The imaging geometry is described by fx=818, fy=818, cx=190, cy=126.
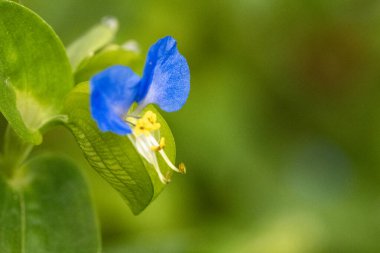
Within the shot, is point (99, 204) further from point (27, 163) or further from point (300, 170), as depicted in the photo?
point (27, 163)

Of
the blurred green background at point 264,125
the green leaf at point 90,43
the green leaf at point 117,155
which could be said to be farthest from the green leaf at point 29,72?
the blurred green background at point 264,125

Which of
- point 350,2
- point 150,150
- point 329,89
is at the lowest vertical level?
point 150,150

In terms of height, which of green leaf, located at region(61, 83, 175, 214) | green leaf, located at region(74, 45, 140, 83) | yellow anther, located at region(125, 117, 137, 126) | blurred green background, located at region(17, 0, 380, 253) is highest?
blurred green background, located at region(17, 0, 380, 253)

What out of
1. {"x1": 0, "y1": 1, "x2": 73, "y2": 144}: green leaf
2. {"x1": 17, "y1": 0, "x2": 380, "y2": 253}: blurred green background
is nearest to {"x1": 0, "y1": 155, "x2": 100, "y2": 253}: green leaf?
{"x1": 0, "y1": 1, "x2": 73, "y2": 144}: green leaf

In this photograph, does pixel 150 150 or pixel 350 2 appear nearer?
pixel 150 150

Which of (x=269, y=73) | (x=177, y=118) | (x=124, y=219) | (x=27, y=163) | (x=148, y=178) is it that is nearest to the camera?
(x=148, y=178)

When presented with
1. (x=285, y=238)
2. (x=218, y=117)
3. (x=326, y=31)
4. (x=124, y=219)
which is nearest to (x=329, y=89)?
(x=326, y=31)

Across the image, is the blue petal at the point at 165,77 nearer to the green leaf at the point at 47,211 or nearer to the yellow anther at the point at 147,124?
the yellow anther at the point at 147,124

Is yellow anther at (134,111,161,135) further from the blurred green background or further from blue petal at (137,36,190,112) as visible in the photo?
the blurred green background
